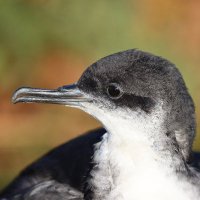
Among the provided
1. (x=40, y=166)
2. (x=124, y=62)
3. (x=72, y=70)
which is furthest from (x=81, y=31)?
(x=124, y=62)

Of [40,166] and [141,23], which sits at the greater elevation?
[141,23]

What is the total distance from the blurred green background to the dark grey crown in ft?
7.88

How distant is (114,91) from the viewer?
464cm

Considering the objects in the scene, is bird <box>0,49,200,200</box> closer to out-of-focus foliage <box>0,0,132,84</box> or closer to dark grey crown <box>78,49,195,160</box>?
dark grey crown <box>78,49,195,160</box>

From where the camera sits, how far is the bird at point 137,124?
15.0 ft

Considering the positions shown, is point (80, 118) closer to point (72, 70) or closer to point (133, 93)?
point (72, 70)

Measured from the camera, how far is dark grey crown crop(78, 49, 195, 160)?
4574 millimetres

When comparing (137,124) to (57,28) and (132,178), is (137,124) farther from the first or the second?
(57,28)

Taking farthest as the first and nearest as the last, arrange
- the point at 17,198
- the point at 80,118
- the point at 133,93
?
the point at 80,118
the point at 17,198
the point at 133,93

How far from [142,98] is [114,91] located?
0.15 m

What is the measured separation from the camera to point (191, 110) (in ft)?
15.2

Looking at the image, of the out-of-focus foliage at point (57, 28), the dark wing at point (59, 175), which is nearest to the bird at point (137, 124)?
the dark wing at point (59, 175)

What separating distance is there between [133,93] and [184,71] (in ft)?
8.99

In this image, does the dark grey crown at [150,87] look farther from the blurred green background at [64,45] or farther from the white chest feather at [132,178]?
the blurred green background at [64,45]
